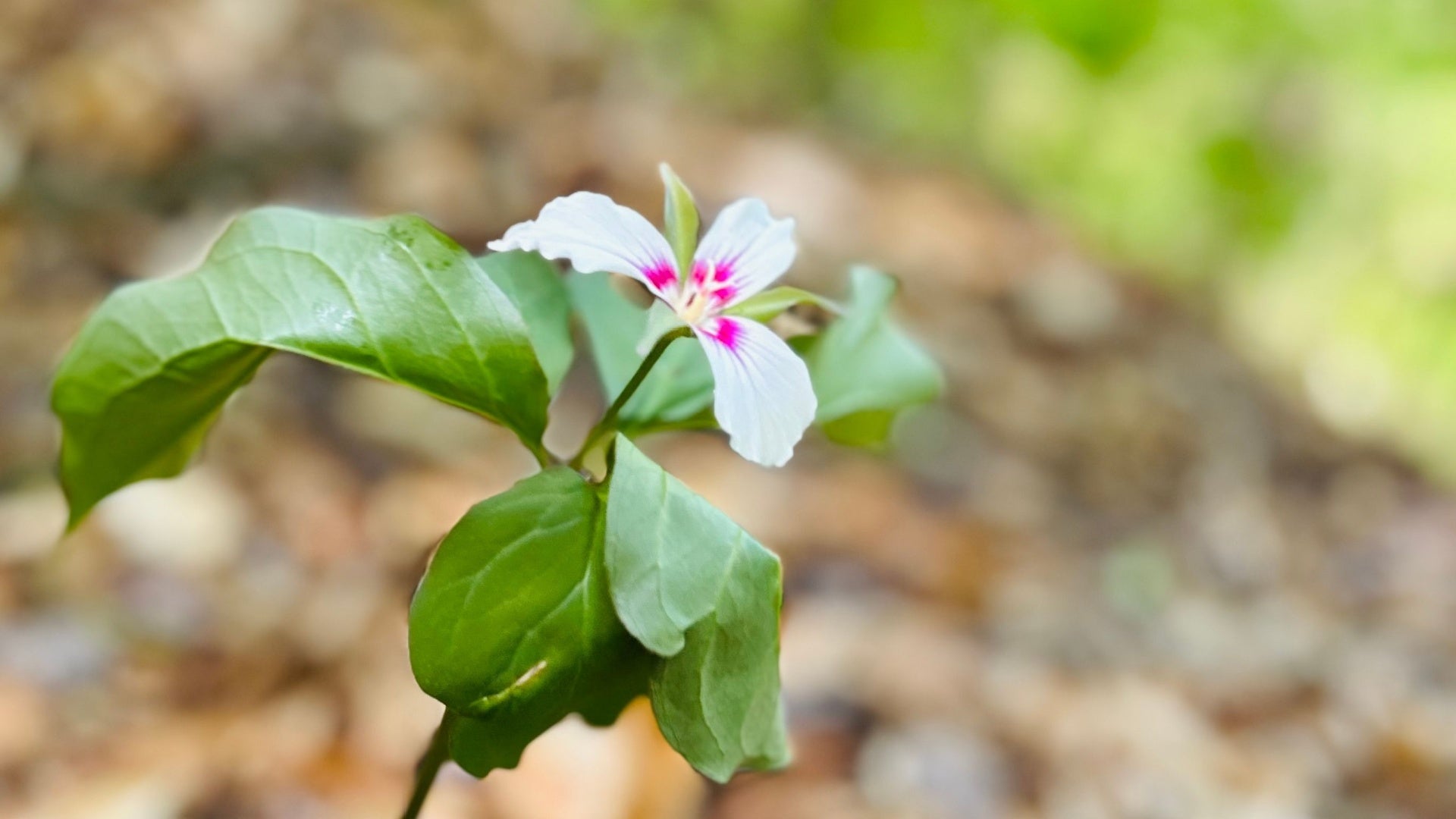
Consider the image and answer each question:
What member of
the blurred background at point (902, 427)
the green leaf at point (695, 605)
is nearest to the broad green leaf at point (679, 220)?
the green leaf at point (695, 605)

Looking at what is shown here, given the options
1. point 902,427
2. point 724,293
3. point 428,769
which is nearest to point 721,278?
point 724,293

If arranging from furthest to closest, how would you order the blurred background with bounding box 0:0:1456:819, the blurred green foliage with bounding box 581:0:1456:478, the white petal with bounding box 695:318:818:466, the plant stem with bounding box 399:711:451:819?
1. the blurred green foliage with bounding box 581:0:1456:478
2. the blurred background with bounding box 0:0:1456:819
3. the plant stem with bounding box 399:711:451:819
4. the white petal with bounding box 695:318:818:466

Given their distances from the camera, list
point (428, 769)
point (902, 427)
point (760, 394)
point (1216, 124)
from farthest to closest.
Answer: point (1216, 124) < point (902, 427) < point (428, 769) < point (760, 394)

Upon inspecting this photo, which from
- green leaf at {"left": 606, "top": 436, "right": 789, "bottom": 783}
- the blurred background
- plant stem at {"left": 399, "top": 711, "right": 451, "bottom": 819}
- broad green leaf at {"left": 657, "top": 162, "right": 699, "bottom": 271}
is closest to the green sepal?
broad green leaf at {"left": 657, "top": 162, "right": 699, "bottom": 271}

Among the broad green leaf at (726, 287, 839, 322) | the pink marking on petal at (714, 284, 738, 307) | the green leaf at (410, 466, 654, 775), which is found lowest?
the green leaf at (410, 466, 654, 775)

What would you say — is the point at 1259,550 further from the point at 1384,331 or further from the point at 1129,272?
the point at 1384,331

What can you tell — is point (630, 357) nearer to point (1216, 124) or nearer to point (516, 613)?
point (516, 613)

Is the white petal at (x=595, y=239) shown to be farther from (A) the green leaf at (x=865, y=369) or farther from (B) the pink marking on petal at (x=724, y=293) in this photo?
(A) the green leaf at (x=865, y=369)

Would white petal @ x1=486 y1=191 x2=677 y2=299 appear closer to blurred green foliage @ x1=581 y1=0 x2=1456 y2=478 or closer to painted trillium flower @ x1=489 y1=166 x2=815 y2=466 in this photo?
painted trillium flower @ x1=489 y1=166 x2=815 y2=466
